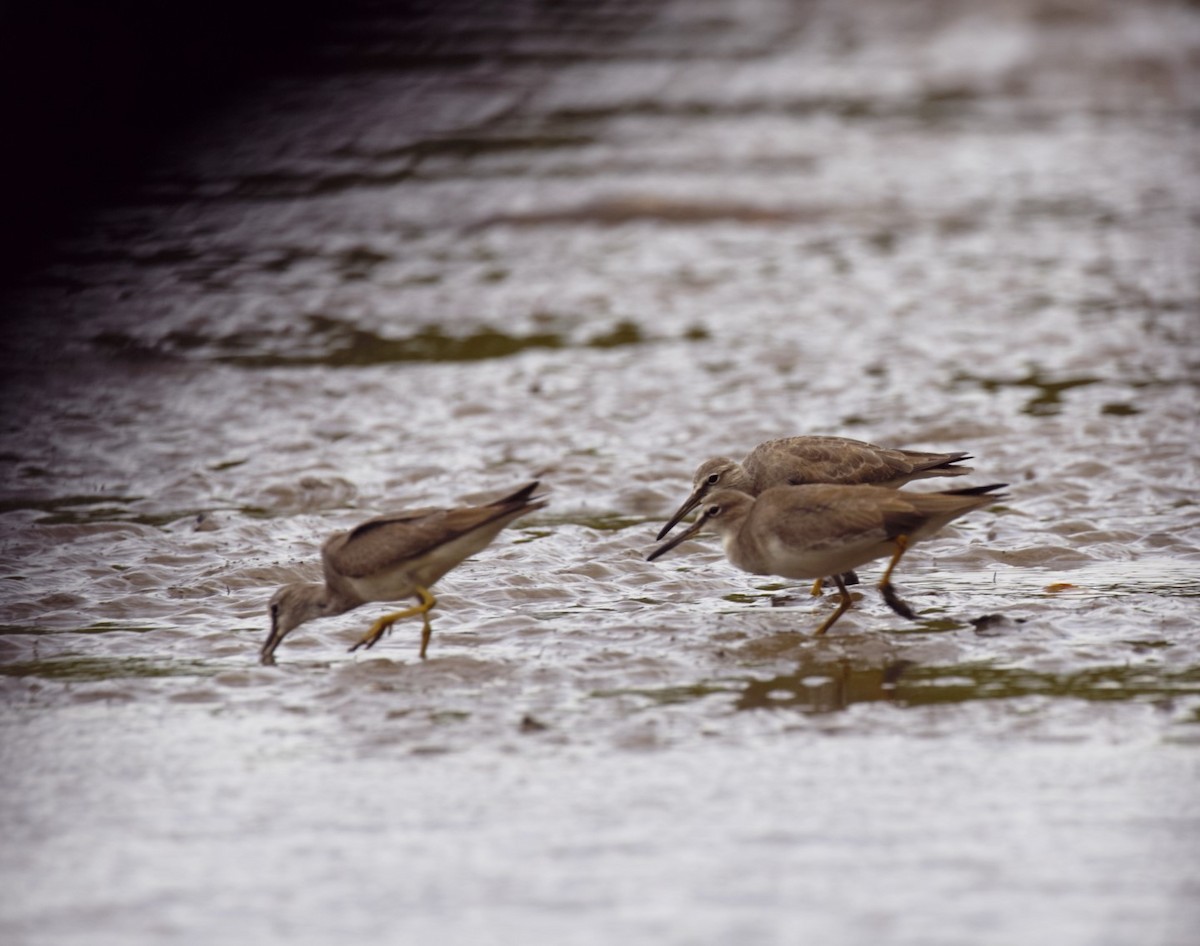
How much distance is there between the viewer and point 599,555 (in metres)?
8.74

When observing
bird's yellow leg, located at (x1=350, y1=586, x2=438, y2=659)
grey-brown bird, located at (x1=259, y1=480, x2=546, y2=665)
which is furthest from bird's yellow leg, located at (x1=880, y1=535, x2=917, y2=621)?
bird's yellow leg, located at (x1=350, y1=586, x2=438, y2=659)

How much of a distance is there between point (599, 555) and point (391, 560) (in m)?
1.79

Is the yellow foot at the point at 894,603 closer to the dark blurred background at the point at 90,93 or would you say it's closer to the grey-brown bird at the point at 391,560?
the grey-brown bird at the point at 391,560

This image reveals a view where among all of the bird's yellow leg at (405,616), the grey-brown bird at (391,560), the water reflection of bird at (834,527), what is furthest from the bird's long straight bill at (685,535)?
the bird's yellow leg at (405,616)

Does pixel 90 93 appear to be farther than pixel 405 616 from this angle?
Yes

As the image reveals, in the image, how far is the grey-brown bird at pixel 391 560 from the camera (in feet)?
23.7

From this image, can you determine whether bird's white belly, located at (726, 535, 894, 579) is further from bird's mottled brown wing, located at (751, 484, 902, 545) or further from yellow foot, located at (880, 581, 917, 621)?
yellow foot, located at (880, 581, 917, 621)

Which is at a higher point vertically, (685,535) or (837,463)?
(837,463)

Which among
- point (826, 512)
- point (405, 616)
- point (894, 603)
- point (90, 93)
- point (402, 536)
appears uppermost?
point (90, 93)

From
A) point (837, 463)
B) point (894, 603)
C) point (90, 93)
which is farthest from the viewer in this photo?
point (90, 93)

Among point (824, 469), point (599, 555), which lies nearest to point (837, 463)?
point (824, 469)

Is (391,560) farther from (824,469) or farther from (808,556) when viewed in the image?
(824,469)

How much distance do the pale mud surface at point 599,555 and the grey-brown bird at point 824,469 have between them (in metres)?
0.52

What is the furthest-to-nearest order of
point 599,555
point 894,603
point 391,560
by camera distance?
1. point 599,555
2. point 894,603
3. point 391,560
